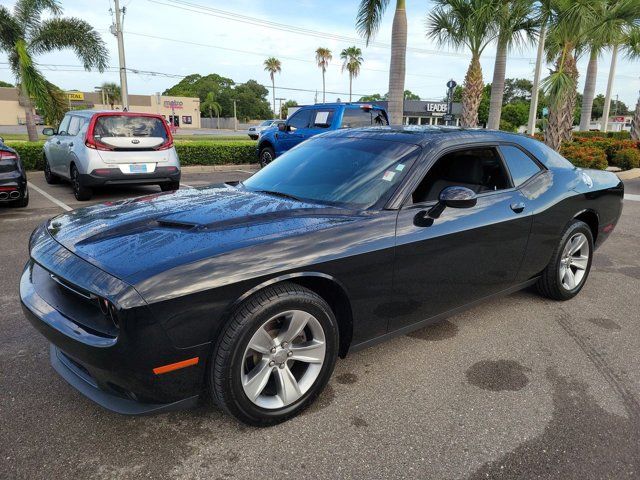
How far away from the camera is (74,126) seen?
343 inches

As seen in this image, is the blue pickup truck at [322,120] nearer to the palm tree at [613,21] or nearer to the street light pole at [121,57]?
the palm tree at [613,21]

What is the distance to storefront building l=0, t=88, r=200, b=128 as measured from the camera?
65.3 metres

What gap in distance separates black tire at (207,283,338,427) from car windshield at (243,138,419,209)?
2.58 feet

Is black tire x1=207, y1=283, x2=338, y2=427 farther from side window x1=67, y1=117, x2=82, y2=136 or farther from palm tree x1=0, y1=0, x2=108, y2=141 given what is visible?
palm tree x1=0, y1=0, x2=108, y2=141

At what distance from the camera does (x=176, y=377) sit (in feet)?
7.06

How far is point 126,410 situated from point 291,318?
85cm

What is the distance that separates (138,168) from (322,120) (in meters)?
4.73

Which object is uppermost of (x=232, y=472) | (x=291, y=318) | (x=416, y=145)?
(x=416, y=145)

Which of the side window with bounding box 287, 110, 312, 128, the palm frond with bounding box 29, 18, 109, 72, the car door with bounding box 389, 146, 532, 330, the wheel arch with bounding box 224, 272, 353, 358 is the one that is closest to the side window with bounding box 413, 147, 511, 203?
the car door with bounding box 389, 146, 532, 330

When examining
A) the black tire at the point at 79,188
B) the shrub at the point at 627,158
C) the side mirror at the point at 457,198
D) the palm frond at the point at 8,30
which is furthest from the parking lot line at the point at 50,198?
the shrub at the point at 627,158

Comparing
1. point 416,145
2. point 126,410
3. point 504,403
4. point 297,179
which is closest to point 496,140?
point 416,145

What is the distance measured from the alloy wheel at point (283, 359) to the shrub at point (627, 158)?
51.0 ft

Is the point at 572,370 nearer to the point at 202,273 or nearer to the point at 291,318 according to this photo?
the point at 291,318

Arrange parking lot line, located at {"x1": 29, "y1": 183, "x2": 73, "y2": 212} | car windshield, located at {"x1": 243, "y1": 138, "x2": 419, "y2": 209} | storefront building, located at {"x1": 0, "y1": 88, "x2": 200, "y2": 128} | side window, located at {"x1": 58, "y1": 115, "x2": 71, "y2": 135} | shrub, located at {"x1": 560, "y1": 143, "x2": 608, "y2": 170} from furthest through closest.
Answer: storefront building, located at {"x1": 0, "y1": 88, "x2": 200, "y2": 128}, shrub, located at {"x1": 560, "y1": 143, "x2": 608, "y2": 170}, side window, located at {"x1": 58, "y1": 115, "x2": 71, "y2": 135}, parking lot line, located at {"x1": 29, "y1": 183, "x2": 73, "y2": 212}, car windshield, located at {"x1": 243, "y1": 138, "x2": 419, "y2": 209}
